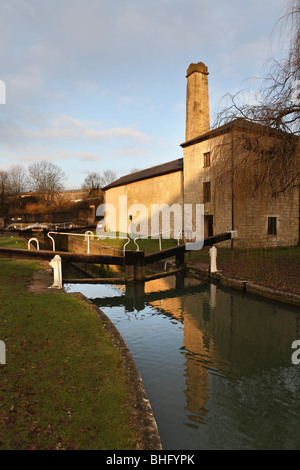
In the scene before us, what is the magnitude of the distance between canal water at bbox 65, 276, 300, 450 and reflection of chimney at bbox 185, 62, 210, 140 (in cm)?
1662

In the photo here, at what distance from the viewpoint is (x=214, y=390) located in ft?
12.7

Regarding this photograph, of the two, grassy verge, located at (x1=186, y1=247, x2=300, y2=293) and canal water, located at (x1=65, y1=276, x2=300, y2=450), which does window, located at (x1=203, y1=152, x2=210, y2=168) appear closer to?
grassy verge, located at (x1=186, y1=247, x2=300, y2=293)

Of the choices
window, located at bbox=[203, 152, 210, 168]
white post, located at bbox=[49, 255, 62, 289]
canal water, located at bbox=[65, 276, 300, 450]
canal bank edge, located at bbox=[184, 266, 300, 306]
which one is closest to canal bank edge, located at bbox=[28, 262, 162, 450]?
canal water, located at bbox=[65, 276, 300, 450]

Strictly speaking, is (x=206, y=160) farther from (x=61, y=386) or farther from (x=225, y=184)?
(x=61, y=386)

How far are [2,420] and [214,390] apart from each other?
8.62 ft

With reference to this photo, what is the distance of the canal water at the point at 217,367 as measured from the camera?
10.1 ft

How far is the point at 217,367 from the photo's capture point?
14.9ft

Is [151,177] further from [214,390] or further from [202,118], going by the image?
[214,390]

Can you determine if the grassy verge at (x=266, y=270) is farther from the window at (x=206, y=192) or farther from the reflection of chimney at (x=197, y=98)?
the reflection of chimney at (x=197, y=98)

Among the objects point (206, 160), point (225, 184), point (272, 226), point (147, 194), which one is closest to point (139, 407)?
point (225, 184)

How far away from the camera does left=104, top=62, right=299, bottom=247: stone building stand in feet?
21.8

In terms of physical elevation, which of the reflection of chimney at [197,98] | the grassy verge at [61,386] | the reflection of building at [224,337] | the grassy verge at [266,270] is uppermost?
the reflection of chimney at [197,98]

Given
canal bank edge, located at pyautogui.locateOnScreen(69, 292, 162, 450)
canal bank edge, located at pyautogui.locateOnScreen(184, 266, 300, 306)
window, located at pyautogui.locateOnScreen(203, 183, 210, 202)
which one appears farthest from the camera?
window, located at pyautogui.locateOnScreen(203, 183, 210, 202)

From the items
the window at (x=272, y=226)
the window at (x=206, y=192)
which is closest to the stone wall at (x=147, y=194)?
the window at (x=206, y=192)
